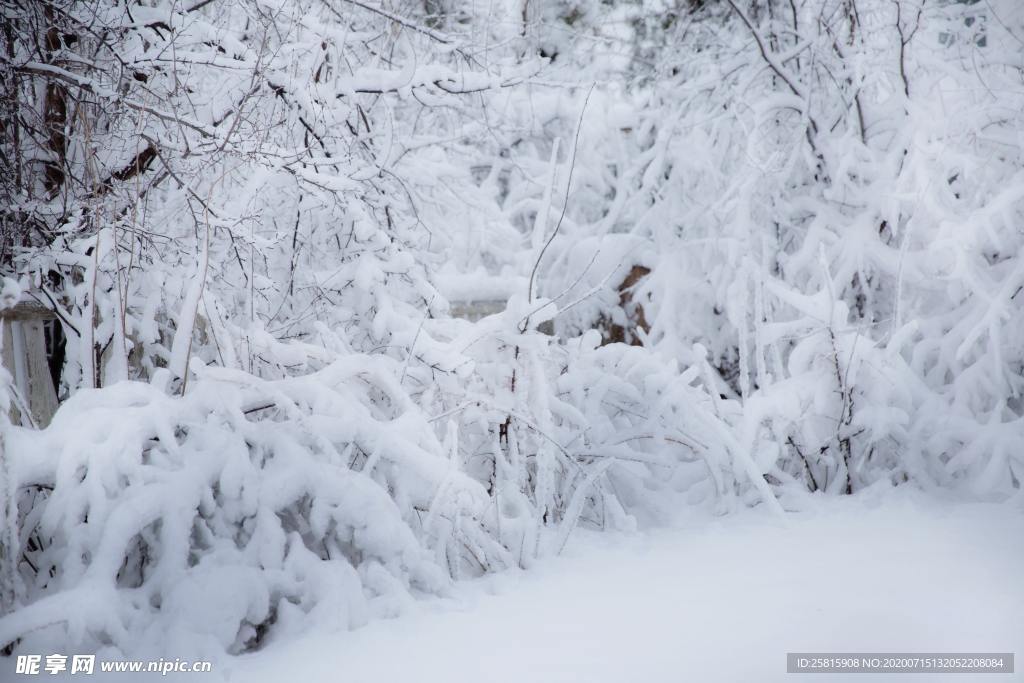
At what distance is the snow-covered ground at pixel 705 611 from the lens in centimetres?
211

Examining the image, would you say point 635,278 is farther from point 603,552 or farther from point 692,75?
point 603,552

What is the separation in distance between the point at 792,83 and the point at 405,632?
4511 millimetres

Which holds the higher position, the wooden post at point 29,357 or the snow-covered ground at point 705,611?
the wooden post at point 29,357

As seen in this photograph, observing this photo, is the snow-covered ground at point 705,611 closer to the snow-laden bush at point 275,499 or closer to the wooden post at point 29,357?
the snow-laden bush at point 275,499

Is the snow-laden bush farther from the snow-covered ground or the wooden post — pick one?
the wooden post

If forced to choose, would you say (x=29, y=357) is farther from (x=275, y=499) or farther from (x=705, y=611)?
(x=705, y=611)

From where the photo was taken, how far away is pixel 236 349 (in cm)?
309

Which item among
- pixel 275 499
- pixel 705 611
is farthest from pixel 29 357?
pixel 705 611

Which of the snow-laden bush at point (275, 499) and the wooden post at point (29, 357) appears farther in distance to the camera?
the wooden post at point (29, 357)

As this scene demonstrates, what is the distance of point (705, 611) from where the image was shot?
8.08ft

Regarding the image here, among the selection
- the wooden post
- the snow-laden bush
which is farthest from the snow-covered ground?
the wooden post

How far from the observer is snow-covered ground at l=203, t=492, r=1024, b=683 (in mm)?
2111

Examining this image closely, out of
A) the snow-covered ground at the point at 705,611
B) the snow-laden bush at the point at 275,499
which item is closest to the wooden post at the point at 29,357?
the snow-laden bush at the point at 275,499

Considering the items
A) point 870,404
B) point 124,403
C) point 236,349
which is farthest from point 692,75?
point 124,403
